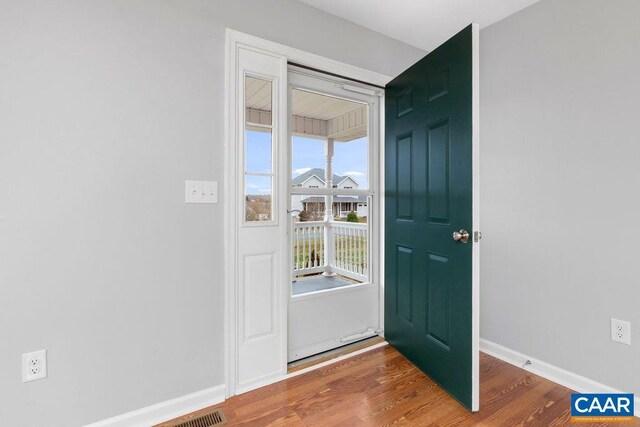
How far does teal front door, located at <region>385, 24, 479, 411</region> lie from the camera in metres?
1.63

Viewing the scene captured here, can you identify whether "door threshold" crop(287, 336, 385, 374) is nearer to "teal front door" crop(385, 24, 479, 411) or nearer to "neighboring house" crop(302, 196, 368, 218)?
"teal front door" crop(385, 24, 479, 411)

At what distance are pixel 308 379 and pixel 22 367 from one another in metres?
1.42

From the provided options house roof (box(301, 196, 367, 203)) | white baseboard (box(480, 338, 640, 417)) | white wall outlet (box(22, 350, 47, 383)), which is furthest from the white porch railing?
white wall outlet (box(22, 350, 47, 383))

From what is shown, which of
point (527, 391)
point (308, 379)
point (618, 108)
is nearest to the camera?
point (618, 108)

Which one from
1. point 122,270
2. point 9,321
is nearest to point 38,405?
point 9,321

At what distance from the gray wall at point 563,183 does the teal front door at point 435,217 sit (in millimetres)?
711

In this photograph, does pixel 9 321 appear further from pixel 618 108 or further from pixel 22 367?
pixel 618 108

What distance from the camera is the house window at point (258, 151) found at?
73.8 inches

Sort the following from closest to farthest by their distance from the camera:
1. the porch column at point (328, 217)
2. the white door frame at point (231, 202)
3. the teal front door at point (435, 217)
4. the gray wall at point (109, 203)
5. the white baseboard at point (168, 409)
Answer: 1. the gray wall at point (109, 203)
2. the white baseboard at point (168, 409)
3. the teal front door at point (435, 217)
4. the white door frame at point (231, 202)
5. the porch column at point (328, 217)

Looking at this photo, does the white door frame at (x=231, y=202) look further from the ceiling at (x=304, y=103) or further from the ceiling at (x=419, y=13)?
the ceiling at (x=419, y=13)

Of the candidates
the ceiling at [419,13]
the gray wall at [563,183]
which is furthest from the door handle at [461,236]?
the ceiling at [419,13]

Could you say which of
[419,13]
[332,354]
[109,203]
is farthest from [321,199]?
[419,13]

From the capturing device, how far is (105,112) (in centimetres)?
146

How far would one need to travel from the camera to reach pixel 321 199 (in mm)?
2357
